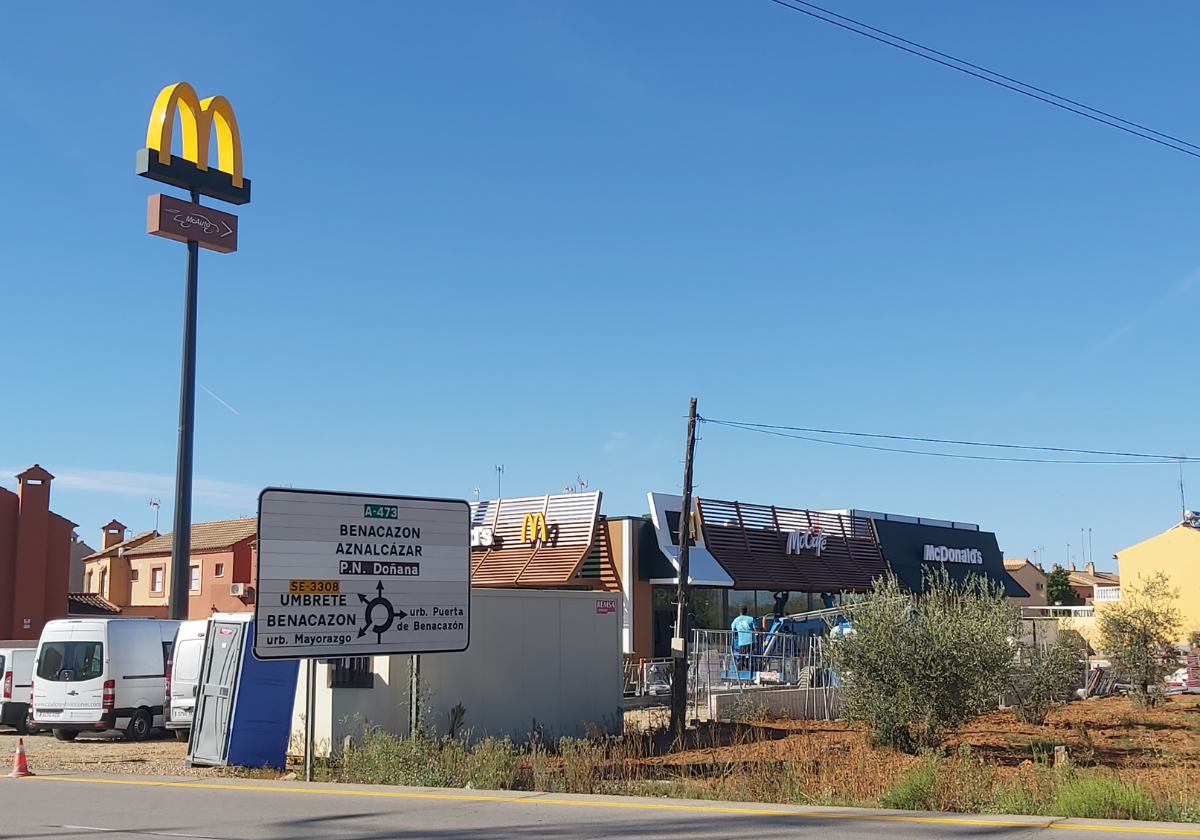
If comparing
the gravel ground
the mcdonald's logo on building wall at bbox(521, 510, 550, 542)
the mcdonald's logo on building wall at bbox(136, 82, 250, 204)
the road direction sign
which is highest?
the mcdonald's logo on building wall at bbox(136, 82, 250, 204)

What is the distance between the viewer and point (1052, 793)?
1156 centimetres

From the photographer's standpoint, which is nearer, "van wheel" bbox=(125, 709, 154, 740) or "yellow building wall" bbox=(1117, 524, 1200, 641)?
"van wheel" bbox=(125, 709, 154, 740)

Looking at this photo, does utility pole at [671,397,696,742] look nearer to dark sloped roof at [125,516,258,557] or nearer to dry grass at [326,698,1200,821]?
dry grass at [326,698,1200,821]

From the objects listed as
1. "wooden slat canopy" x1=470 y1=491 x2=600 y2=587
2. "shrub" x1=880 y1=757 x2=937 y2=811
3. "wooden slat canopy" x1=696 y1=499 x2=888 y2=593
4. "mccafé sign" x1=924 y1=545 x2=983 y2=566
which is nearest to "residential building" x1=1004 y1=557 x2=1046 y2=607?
"mccafé sign" x1=924 y1=545 x2=983 y2=566

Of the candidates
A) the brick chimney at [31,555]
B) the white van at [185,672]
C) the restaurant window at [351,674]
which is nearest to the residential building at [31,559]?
the brick chimney at [31,555]

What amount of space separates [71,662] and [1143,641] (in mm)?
23609

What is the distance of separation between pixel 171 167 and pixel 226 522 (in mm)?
20647

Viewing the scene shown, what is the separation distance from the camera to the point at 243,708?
16.0 meters

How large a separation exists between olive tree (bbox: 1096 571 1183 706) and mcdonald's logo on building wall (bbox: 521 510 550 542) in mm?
15487

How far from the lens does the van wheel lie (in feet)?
70.2

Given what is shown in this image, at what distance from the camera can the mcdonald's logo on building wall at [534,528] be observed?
116ft

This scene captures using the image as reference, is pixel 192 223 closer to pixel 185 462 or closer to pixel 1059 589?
pixel 185 462

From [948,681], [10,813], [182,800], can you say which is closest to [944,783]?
[948,681]

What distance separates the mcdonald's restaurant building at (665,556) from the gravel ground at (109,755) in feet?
46.7
